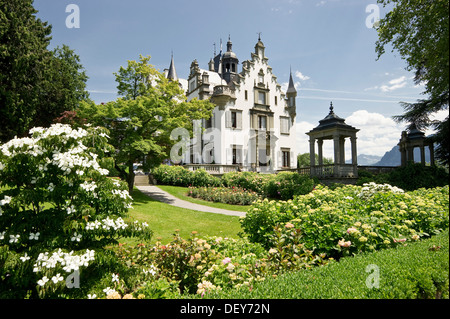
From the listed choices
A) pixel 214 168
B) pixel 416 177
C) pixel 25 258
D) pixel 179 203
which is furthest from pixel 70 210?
pixel 214 168

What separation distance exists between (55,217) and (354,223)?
18.7ft

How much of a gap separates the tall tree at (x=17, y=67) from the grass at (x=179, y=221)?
41.6 ft

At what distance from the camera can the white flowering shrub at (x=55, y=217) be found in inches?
132

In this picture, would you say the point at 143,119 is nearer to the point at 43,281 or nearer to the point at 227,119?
the point at 43,281

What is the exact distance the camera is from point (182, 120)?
17.2 meters

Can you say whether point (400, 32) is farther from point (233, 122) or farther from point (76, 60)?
point (76, 60)

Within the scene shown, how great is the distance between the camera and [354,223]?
5.21 m

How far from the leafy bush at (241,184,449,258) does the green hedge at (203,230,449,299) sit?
3.93 feet

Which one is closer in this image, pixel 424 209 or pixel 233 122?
A: pixel 424 209

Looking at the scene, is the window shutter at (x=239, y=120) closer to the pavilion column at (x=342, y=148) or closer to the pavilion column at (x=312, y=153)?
the pavilion column at (x=312, y=153)

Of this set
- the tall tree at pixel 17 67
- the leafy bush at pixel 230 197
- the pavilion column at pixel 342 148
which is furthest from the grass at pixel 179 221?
the tall tree at pixel 17 67

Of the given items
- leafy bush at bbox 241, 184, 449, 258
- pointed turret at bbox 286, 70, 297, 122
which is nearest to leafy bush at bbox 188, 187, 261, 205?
leafy bush at bbox 241, 184, 449, 258

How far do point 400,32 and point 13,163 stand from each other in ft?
43.1
